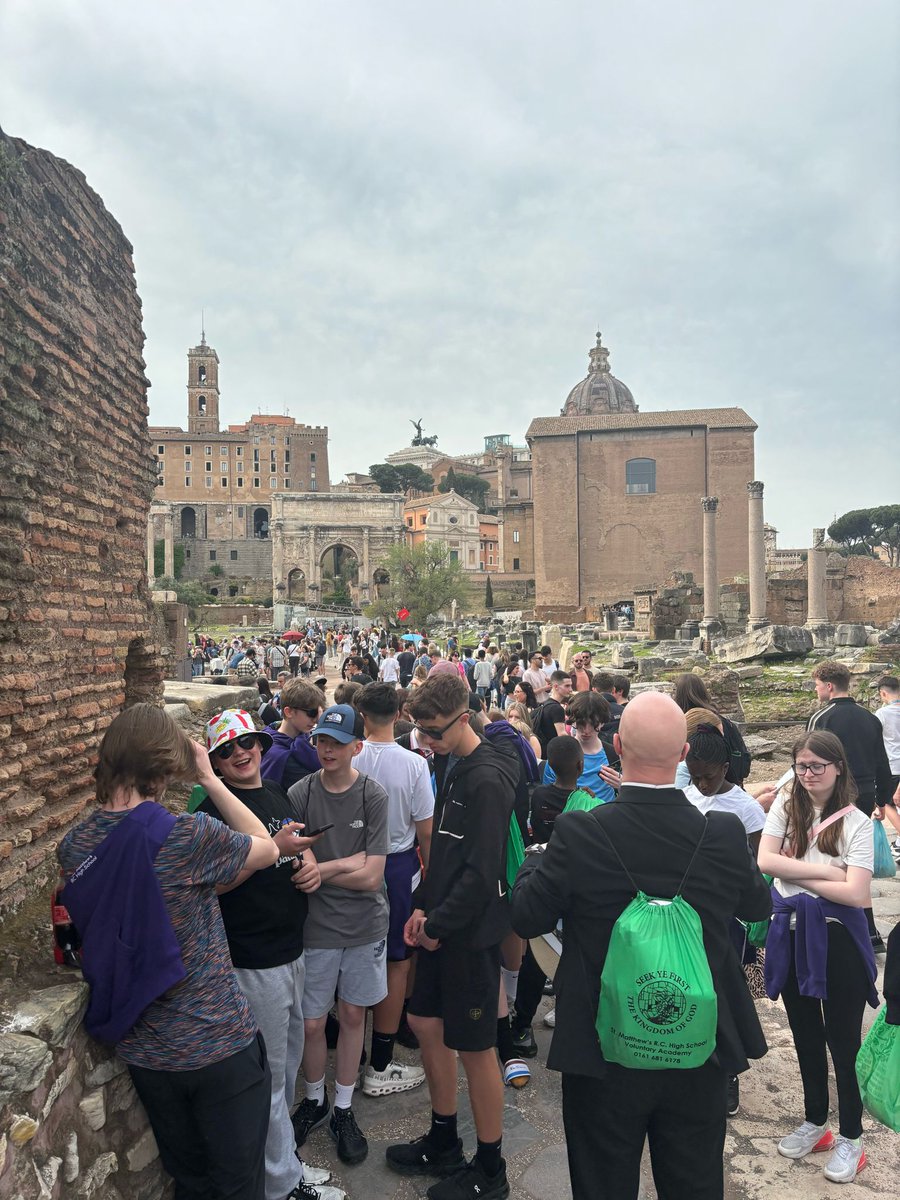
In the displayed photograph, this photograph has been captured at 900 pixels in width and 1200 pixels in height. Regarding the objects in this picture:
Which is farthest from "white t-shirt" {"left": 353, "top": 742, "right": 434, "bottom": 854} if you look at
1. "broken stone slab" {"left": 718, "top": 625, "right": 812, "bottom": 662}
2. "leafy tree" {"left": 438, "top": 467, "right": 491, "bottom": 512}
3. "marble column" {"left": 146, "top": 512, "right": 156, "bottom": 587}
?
"leafy tree" {"left": 438, "top": 467, "right": 491, "bottom": 512}

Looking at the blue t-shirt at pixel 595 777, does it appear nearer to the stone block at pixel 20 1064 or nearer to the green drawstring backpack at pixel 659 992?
the green drawstring backpack at pixel 659 992

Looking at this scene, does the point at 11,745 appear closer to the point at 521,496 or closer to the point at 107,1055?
the point at 107,1055

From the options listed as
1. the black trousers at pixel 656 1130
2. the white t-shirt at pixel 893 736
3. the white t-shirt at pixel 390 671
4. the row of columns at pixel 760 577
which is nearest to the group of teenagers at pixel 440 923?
the black trousers at pixel 656 1130

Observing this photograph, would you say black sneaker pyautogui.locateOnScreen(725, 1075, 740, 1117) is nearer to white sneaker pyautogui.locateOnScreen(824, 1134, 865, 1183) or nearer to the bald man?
white sneaker pyautogui.locateOnScreen(824, 1134, 865, 1183)

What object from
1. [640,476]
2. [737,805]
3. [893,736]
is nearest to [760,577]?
[640,476]

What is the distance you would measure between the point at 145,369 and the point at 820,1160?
18.1ft

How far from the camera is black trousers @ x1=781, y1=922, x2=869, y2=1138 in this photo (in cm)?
324

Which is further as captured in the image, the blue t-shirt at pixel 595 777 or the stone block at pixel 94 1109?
the blue t-shirt at pixel 595 777

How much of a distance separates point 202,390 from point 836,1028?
104m

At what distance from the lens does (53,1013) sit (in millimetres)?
2408

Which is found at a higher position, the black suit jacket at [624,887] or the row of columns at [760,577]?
the row of columns at [760,577]

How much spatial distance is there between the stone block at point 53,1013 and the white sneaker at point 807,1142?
272 centimetres

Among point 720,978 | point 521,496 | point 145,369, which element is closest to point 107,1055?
point 720,978

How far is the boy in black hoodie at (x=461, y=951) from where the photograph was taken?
306 centimetres
